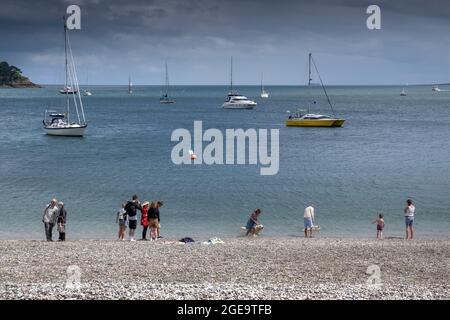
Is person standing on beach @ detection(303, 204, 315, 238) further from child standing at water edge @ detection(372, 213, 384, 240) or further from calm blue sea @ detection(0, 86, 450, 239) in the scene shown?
child standing at water edge @ detection(372, 213, 384, 240)

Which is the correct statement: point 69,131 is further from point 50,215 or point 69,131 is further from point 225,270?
point 225,270

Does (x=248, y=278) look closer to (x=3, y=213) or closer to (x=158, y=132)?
(x=3, y=213)

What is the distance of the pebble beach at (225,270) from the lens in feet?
47.3

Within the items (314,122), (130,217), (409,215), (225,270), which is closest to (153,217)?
(130,217)

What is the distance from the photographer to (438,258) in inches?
782

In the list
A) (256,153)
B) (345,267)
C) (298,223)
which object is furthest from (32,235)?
(256,153)

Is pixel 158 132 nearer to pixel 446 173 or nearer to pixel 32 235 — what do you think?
pixel 446 173

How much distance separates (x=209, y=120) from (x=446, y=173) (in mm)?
64906

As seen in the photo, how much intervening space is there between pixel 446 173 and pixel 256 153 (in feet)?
62.3

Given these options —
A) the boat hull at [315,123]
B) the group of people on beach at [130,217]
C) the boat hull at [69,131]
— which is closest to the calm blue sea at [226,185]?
the boat hull at [69,131]

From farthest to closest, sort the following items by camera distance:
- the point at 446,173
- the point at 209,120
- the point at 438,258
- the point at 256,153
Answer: the point at 209,120
the point at 256,153
the point at 446,173
the point at 438,258

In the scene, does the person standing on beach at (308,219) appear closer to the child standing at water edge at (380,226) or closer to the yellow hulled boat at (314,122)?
the child standing at water edge at (380,226)
